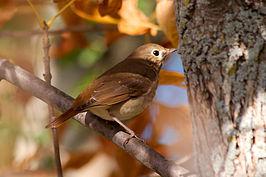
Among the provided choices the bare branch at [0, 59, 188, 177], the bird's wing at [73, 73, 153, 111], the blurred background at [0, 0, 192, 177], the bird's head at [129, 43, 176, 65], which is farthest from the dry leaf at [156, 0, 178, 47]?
the bird's head at [129, 43, 176, 65]

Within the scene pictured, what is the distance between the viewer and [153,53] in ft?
12.2

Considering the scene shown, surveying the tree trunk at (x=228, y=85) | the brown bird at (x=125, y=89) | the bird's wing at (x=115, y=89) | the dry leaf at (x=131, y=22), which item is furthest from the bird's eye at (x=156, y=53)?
the tree trunk at (x=228, y=85)

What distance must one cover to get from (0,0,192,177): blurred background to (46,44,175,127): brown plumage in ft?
0.22

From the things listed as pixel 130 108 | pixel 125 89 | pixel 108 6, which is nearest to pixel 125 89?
pixel 125 89

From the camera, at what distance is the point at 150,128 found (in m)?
3.18

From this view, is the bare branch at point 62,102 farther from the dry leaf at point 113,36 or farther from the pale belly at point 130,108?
the dry leaf at point 113,36

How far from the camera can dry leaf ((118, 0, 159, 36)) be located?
286 cm

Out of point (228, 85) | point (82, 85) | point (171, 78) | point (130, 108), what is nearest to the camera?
point (228, 85)

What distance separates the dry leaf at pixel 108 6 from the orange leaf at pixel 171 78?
0.31m

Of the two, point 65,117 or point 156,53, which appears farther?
point 156,53

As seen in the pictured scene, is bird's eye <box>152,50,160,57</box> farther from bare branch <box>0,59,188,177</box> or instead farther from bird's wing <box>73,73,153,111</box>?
bare branch <box>0,59,188,177</box>

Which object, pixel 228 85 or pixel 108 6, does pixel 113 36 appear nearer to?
pixel 108 6

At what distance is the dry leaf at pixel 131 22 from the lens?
2855mm

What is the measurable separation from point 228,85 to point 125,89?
1.49m
